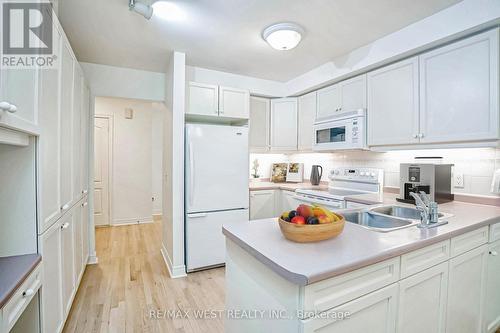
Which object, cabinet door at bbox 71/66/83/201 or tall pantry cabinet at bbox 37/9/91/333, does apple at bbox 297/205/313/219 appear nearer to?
tall pantry cabinet at bbox 37/9/91/333

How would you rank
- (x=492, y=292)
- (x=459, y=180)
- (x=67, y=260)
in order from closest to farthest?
(x=492, y=292) < (x=67, y=260) < (x=459, y=180)

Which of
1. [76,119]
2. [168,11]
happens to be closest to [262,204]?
[76,119]

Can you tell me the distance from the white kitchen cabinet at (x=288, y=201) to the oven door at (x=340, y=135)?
70 centimetres

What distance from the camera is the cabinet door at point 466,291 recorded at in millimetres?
1367

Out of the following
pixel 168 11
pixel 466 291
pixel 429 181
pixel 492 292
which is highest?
pixel 168 11

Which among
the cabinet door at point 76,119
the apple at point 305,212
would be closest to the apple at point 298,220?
the apple at point 305,212

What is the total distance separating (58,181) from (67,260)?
654 mm

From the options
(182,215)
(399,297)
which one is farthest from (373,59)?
(182,215)

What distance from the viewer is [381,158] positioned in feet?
9.05

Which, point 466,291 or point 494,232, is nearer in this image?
point 466,291

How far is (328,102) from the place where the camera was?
300cm

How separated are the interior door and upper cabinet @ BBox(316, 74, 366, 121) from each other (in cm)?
389

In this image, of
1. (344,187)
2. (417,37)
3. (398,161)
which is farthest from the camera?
(344,187)

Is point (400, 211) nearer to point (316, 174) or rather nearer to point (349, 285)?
point (349, 285)
